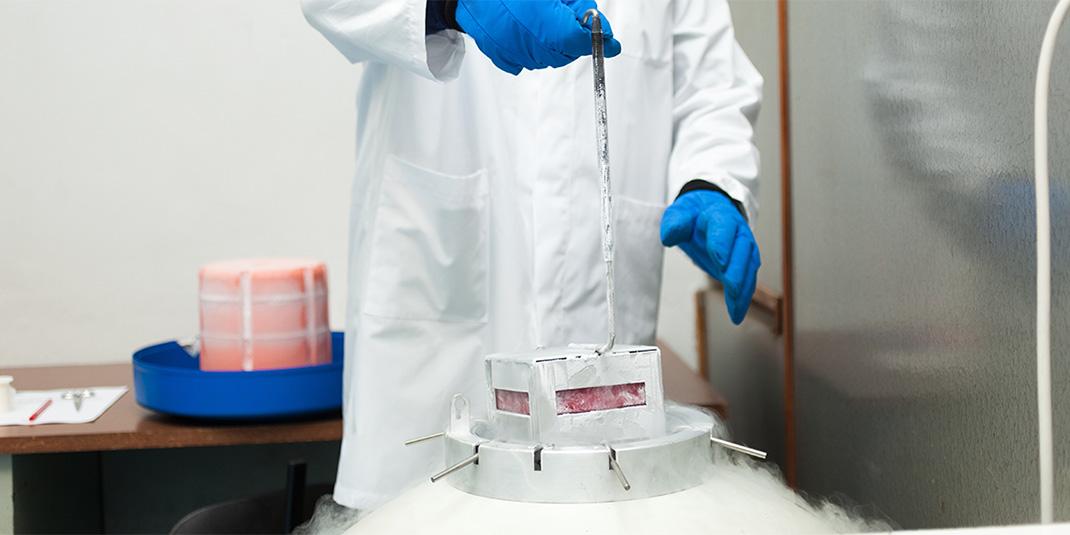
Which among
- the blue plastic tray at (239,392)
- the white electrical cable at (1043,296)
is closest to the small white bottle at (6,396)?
the blue plastic tray at (239,392)

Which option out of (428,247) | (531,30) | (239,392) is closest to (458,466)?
(531,30)

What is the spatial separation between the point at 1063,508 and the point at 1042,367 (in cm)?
17

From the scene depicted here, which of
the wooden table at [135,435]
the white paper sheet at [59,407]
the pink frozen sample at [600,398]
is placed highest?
the pink frozen sample at [600,398]

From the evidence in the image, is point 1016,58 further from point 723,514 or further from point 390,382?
point 390,382

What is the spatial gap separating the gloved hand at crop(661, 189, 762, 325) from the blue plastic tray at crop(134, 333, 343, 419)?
26.3 inches

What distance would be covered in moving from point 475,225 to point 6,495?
2.68ft

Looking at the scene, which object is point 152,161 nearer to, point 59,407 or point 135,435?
point 59,407

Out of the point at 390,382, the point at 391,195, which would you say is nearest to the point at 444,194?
the point at 391,195

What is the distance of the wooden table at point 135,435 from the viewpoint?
145cm

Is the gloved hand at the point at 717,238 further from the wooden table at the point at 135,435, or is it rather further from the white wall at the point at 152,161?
the white wall at the point at 152,161

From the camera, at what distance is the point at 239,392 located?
4.89 feet

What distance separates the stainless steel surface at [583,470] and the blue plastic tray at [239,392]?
0.88 m

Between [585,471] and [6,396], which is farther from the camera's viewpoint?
[6,396]

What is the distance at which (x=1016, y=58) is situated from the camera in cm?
89
